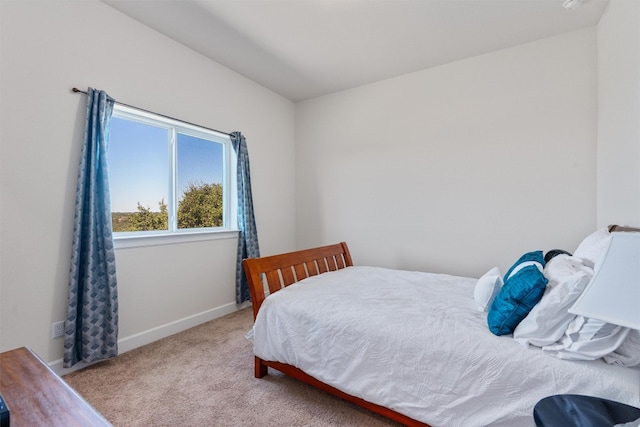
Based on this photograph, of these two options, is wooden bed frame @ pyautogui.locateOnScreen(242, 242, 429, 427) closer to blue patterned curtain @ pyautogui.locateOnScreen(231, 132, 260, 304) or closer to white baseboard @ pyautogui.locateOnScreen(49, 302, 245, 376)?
blue patterned curtain @ pyautogui.locateOnScreen(231, 132, 260, 304)

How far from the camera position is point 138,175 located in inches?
103

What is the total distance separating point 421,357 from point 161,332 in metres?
2.30

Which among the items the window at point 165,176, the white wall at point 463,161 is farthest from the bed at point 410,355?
the window at point 165,176

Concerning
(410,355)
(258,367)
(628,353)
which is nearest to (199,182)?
(258,367)

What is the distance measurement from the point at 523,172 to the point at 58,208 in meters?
3.82

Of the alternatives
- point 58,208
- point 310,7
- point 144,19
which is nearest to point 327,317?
point 58,208

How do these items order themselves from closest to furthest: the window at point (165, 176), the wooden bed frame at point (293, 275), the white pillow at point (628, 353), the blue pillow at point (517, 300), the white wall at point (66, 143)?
1. the white pillow at point (628, 353)
2. the blue pillow at point (517, 300)
3. the wooden bed frame at point (293, 275)
4. the white wall at point (66, 143)
5. the window at point (165, 176)

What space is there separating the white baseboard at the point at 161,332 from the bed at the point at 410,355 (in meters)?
1.16

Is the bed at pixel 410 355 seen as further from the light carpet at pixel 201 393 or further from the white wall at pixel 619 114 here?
the white wall at pixel 619 114

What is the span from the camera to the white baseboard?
6.66 feet

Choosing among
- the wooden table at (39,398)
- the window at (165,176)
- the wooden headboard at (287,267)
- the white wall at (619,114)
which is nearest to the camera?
the wooden table at (39,398)

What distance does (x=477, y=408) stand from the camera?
126 cm

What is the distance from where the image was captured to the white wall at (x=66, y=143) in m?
1.83

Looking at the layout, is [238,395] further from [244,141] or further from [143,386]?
[244,141]
